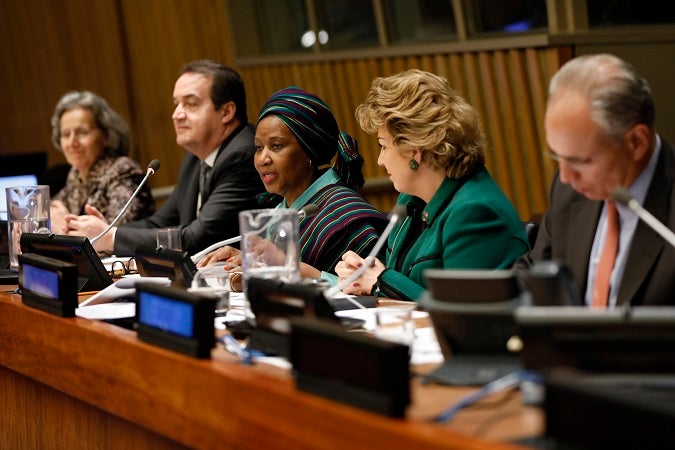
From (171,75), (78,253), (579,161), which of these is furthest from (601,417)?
(171,75)

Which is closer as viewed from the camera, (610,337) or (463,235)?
(610,337)

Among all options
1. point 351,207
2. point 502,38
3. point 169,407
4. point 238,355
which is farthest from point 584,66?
point 502,38

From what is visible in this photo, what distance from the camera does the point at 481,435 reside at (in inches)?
62.8

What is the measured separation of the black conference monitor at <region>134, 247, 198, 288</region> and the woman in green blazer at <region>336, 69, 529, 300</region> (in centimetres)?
41

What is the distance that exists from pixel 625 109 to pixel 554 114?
138 millimetres

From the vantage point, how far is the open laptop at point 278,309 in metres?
2.19

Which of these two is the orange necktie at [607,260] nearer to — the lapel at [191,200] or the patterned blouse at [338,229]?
the patterned blouse at [338,229]

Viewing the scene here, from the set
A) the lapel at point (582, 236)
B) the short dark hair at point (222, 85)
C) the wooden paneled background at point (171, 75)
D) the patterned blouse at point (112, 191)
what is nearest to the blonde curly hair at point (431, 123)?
the lapel at point (582, 236)

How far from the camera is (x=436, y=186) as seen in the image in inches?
121

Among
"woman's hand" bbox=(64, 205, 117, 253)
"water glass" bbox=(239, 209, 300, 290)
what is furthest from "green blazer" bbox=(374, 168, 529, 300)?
"woman's hand" bbox=(64, 205, 117, 253)

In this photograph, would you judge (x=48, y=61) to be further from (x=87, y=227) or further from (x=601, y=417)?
(x=601, y=417)

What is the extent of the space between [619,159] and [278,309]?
749 millimetres

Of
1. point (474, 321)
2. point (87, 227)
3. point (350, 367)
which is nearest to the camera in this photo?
point (350, 367)

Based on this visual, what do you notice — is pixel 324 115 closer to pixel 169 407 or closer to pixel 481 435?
pixel 169 407
